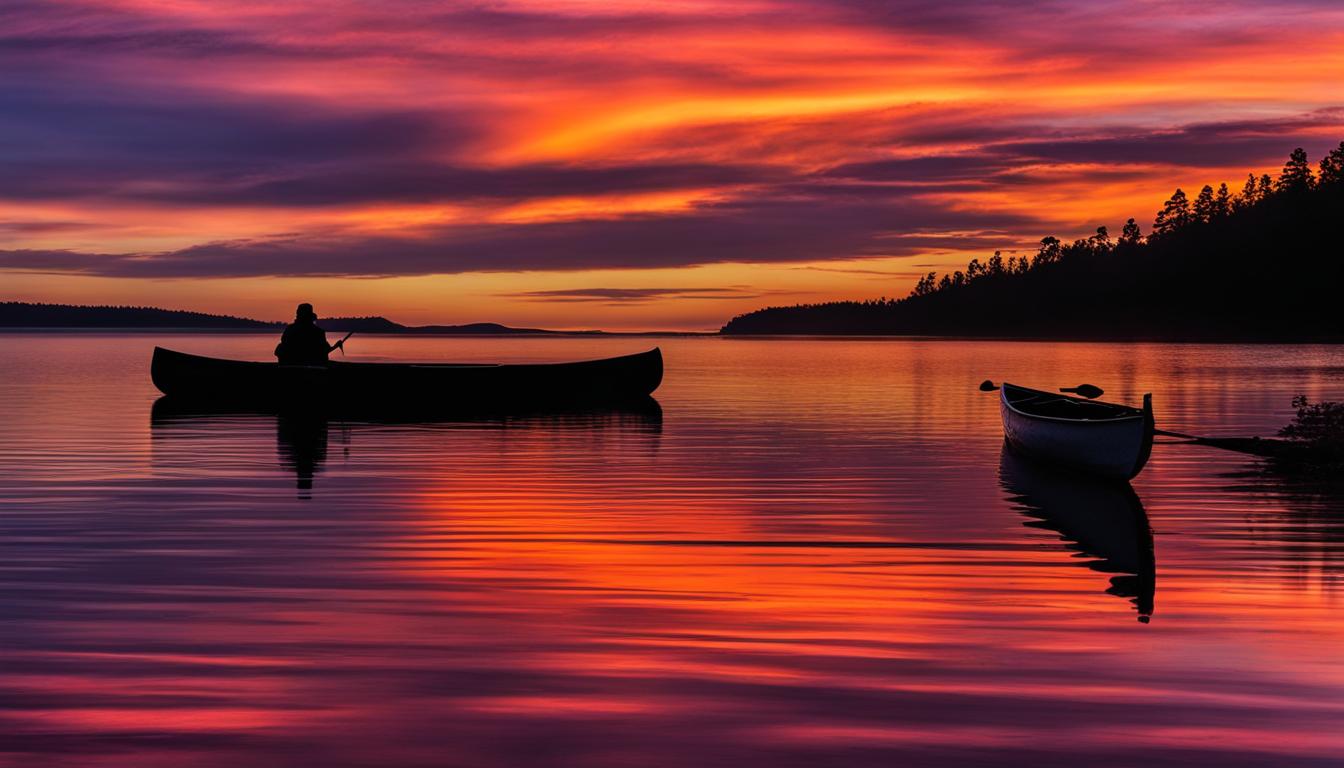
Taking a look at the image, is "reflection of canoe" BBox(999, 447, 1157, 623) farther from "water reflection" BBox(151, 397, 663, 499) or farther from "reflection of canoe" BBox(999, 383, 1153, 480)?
"water reflection" BBox(151, 397, 663, 499)

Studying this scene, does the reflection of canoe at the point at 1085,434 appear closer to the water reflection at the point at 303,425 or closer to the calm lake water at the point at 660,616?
the calm lake water at the point at 660,616

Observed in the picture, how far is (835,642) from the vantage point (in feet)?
35.6

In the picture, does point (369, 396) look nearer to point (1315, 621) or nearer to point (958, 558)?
point (958, 558)

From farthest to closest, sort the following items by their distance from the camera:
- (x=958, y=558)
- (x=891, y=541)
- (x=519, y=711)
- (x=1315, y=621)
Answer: (x=891, y=541), (x=958, y=558), (x=1315, y=621), (x=519, y=711)

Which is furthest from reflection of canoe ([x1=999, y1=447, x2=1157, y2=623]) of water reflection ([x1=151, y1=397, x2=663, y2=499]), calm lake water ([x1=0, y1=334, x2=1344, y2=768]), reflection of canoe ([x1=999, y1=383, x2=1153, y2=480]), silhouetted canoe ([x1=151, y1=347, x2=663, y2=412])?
silhouetted canoe ([x1=151, y1=347, x2=663, y2=412])

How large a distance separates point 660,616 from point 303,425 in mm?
29406

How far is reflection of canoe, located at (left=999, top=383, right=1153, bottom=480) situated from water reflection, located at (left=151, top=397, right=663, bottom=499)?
30.1ft

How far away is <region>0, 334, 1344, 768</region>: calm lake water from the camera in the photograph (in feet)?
26.9

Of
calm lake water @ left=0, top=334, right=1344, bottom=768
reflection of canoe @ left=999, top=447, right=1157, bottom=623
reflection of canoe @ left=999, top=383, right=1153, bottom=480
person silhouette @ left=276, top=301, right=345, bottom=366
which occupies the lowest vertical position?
reflection of canoe @ left=999, top=447, right=1157, bottom=623


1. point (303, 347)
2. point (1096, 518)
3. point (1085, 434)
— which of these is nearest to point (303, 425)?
point (303, 347)

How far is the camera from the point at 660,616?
11.9m

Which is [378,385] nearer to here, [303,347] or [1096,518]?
[303,347]

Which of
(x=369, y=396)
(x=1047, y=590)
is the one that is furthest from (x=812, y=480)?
(x=369, y=396)

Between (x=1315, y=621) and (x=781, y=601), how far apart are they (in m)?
4.77
